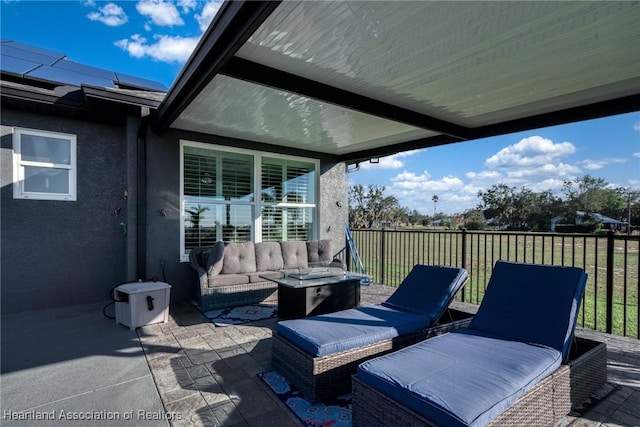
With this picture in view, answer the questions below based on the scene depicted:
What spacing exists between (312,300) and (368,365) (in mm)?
1933

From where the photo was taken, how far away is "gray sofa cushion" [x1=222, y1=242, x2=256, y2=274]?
505 centimetres

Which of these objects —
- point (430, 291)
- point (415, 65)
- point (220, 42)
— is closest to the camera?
point (220, 42)

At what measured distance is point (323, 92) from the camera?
3.39 metres

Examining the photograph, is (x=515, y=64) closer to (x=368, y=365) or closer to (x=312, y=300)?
(x=368, y=365)

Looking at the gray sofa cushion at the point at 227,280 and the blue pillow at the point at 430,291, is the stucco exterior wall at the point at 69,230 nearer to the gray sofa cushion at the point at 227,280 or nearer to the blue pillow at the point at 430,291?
the gray sofa cushion at the point at 227,280

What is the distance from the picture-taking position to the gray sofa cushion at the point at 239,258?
16.6 ft

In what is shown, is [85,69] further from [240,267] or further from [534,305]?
[534,305]

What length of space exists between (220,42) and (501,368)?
301cm

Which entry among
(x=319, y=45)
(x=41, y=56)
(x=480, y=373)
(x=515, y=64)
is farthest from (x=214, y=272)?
(x=41, y=56)

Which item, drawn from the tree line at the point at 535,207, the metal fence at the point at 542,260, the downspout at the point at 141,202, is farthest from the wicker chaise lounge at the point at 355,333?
the tree line at the point at 535,207

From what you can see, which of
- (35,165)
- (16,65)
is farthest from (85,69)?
(35,165)

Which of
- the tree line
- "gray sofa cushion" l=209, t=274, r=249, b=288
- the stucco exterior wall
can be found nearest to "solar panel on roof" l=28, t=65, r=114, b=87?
the stucco exterior wall

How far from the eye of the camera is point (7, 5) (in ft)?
16.6

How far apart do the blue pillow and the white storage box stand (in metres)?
2.92
